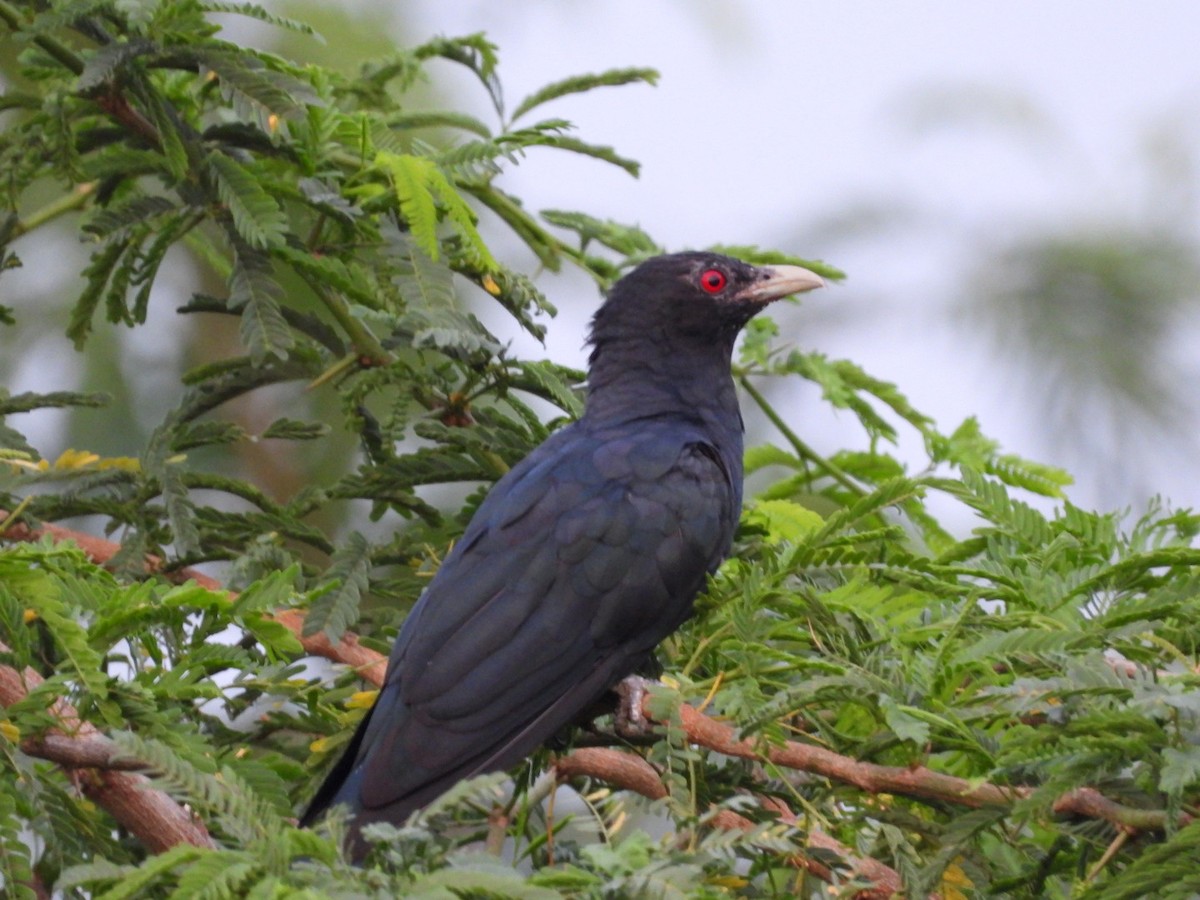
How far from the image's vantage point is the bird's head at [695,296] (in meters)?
4.28

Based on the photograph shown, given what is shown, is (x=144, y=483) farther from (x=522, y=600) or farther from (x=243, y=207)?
(x=522, y=600)

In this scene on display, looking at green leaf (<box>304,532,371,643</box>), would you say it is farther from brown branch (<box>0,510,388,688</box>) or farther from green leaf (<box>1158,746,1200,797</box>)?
green leaf (<box>1158,746,1200,797</box>)

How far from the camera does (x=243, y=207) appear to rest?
3.34 metres

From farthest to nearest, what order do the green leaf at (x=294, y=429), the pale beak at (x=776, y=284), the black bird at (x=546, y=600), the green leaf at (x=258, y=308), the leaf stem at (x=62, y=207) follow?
the pale beak at (x=776, y=284) → the leaf stem at (x=62, y=207) → the green leaf at (x=294, y=429) → the green leaf at (x=258, y=308) → the black bird at (x=546, y=600)

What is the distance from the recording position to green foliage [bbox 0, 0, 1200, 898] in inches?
80.0

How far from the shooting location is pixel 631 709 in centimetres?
320

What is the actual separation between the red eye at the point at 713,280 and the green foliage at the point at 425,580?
0.11 metres

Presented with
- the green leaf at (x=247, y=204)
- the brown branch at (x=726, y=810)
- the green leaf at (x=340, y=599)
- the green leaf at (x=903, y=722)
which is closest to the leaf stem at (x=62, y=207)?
the green leaf at (x=247, y=204)

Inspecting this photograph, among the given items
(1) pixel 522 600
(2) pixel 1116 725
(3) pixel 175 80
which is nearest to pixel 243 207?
(3) pixel 175 80

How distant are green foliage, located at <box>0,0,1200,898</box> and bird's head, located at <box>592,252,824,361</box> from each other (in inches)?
3.5

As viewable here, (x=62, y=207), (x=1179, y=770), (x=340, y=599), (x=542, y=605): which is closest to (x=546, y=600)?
(x=542, y=605)

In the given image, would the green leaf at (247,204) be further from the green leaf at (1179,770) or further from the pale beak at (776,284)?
the green leaf at (1179,770)

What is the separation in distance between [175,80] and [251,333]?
0.96 m

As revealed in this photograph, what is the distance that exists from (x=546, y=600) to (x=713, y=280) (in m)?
1.42
